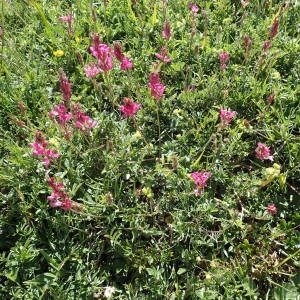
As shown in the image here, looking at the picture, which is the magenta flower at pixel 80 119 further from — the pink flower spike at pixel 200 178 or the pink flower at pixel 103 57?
the pink flower spike at pixel 200 178

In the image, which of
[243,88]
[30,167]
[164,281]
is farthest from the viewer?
[243,88]

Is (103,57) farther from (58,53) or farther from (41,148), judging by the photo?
(58,53)

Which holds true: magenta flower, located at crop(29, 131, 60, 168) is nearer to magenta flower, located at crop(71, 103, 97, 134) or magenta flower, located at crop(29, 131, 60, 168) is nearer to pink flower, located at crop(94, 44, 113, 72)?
magenta flower, located at crop(71, 103, 97, 134)

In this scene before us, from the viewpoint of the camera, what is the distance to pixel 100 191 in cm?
267

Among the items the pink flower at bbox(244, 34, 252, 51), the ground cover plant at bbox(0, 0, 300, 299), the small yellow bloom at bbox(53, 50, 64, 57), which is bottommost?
the ground cover plant at bbox(0, 0, 300, 299)

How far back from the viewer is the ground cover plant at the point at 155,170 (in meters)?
2.44

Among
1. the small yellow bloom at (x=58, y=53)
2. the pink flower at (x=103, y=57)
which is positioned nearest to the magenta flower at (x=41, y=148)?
the pink flower at (x=103, y=57)

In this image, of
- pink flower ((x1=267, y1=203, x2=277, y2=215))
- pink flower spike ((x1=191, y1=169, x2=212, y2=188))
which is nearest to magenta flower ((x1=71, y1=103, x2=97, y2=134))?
pink flower spike ((x1=191, y1=169, x2=212, y2=188))

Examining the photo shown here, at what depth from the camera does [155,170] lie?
2.71 m

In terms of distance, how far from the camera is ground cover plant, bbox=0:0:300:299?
7.99 feet

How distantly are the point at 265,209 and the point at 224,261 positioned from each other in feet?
1.51

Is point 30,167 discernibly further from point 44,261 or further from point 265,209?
point 265,209

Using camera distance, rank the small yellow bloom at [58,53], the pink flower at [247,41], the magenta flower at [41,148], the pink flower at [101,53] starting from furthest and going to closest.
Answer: the small yellow bloom at [58,53], the pink flower at [247,41], the pink flower at [101,53], the magenta flower at [41,148]

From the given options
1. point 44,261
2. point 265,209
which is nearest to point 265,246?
point 265,209
